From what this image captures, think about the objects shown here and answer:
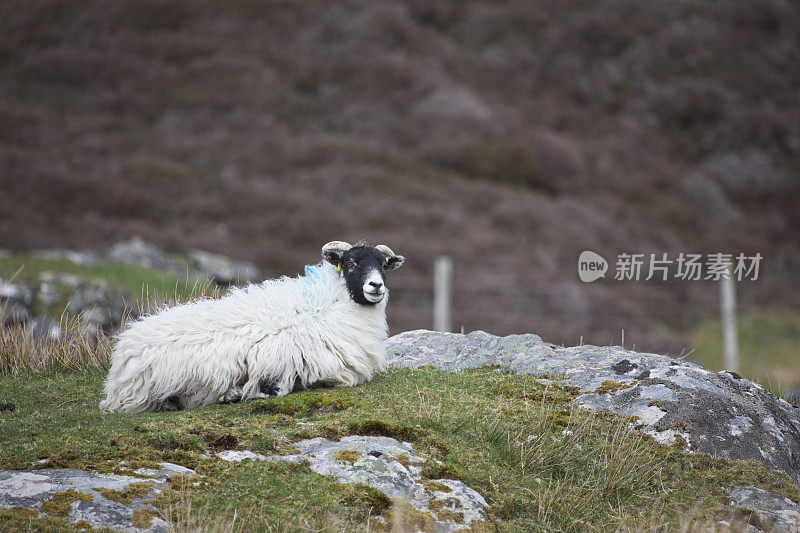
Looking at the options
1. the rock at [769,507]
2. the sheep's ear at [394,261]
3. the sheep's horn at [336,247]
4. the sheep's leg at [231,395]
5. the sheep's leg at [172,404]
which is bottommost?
the rock at [769,507]

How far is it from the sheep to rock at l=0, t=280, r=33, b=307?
7700 millimetres

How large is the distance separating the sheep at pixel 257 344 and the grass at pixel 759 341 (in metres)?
14.8

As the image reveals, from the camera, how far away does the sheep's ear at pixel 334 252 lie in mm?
7938

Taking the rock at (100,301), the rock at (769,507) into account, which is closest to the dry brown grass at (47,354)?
the rock at (100,301)

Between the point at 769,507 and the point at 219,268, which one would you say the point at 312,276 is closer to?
the point at 769,507

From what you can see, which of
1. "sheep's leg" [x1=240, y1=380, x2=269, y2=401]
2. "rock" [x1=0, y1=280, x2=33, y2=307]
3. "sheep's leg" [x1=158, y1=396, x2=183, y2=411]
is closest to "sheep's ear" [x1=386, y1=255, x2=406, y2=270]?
"sheep's leg" [x1=240, y1=380, x2=269, y2=401]

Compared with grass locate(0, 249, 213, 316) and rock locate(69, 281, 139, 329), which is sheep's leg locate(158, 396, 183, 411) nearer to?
rock locate(69, 281, 139, 329)

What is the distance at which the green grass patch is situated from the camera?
15.9ft

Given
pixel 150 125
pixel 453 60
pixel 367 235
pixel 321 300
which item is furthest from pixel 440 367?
pixel 453 60

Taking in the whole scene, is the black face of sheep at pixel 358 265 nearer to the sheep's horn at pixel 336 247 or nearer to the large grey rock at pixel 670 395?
the sheep's horn at pixel 336 247

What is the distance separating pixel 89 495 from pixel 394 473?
1989 mm

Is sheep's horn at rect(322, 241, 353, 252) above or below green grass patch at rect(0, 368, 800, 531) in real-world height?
above

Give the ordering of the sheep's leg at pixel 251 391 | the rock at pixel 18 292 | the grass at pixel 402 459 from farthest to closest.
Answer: the rock at pixel 18 292 → the sheep's leg at pixel 251 391 → the grass at pixel 402 459

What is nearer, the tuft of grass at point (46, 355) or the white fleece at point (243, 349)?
the white fleece at point (243, 349)
